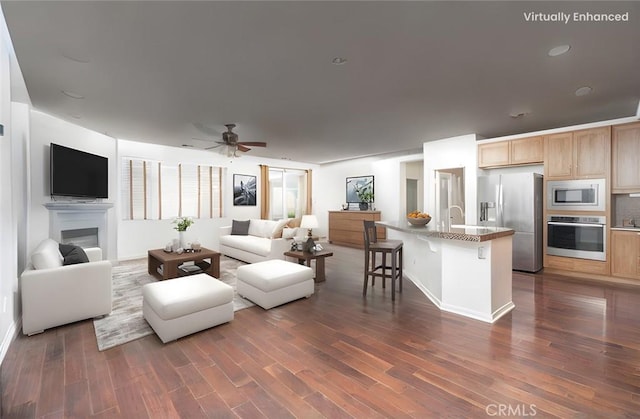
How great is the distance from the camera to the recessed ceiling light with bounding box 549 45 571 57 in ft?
7.86

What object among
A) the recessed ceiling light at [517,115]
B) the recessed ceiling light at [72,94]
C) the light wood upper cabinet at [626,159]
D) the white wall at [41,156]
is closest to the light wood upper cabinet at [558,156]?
the light wood upper cabinet at [626,159]

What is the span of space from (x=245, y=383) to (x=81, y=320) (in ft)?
7.18

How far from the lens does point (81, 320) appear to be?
296cm

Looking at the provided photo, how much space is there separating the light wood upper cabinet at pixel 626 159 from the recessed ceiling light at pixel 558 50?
9.10 ft

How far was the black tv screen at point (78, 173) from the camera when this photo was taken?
4.00 metres

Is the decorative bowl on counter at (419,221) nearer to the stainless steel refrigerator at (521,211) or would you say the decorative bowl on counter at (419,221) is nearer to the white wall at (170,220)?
the stainless steel refrigerator at (521,211)

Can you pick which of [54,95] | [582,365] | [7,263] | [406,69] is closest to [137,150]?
[54,95]

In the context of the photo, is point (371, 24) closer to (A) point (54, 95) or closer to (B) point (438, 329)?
(B) point (438, 329)

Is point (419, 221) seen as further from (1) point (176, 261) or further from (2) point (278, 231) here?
(1) point (176, 261)

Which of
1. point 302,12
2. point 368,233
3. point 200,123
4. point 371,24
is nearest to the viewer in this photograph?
point 302,12

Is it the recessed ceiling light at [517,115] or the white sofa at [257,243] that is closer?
the recessed ceiling light at [517,115]

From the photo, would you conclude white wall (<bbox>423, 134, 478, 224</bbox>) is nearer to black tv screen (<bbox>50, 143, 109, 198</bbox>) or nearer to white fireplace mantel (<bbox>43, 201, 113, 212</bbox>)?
white fireplace mantel (<bbox>43, 201, 113, 212</bbox>)

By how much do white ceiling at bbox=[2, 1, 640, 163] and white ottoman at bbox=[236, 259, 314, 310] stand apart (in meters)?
2.15

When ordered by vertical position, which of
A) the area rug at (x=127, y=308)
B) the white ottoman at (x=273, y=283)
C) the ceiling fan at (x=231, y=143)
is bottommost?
the area rug at (x=127, y=308)
